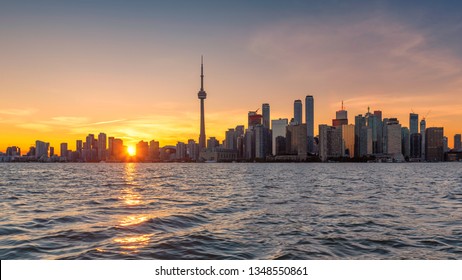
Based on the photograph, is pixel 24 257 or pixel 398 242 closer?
pixel 24 257

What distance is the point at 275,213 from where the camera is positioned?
19.7 m

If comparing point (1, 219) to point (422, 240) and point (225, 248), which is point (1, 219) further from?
point (422, 240)

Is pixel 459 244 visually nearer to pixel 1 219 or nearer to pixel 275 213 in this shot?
pixel 275 213

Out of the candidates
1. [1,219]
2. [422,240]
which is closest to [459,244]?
[422,240]

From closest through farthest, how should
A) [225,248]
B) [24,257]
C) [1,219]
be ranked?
[24,257], [225,248], [1,219]

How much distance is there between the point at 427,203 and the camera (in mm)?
24359
